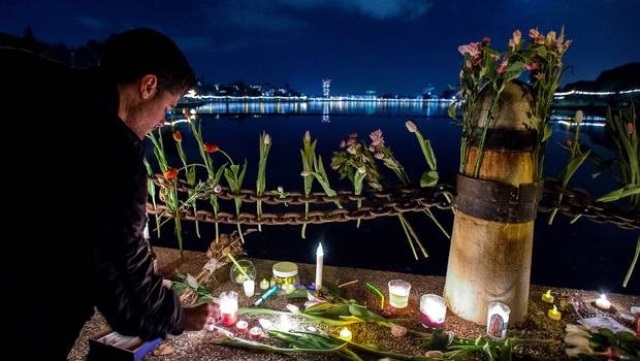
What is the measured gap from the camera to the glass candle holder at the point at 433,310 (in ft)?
7.48

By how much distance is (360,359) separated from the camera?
1997 mm

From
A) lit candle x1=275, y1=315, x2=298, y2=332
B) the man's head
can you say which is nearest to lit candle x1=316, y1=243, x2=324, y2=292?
lit candle x1=275, y1=315, x2=298, y2=332

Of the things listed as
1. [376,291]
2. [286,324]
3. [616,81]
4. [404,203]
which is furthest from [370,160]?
[616,81]

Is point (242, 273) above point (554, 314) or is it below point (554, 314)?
above

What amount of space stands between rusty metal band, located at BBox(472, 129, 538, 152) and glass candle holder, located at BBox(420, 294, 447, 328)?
3.09 feet

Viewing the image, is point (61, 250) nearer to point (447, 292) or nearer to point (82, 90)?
point (82, 90)

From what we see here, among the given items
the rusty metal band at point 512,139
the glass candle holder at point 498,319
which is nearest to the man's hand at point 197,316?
the glass candle holder at point 498,319

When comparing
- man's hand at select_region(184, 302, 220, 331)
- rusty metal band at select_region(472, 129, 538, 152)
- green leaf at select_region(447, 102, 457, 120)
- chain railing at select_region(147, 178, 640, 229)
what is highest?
green leaf at select_region(447, 102, 457, 120)

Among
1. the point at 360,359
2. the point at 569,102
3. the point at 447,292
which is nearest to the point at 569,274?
the point at 447,292

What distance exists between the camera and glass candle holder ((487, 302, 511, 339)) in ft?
7.15

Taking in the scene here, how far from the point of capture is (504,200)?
2.19 meters

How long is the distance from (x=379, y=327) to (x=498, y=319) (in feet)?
2.20

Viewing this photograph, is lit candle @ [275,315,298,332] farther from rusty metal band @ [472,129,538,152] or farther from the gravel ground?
rusty metal band @ [472,129,538,152]

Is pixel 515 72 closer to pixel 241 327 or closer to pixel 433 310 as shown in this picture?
pixel 433 310
